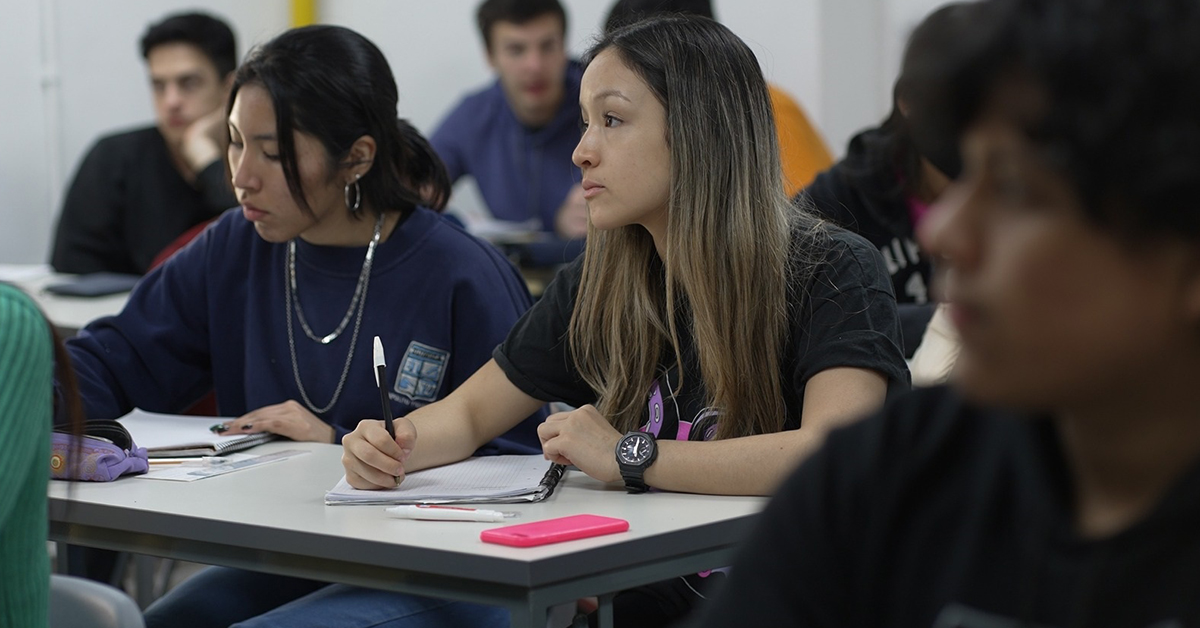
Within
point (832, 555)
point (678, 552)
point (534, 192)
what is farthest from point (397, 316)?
point (534, 192)

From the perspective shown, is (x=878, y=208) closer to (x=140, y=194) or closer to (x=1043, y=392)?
(x=1043, y=392)

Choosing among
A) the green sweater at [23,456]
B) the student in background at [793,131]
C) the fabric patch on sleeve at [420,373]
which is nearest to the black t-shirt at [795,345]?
the fabric patch on sleeve at [420,373]

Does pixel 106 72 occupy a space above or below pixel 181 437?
above

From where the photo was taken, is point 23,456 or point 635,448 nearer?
point 23,456

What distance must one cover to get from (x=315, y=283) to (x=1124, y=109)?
182 cm

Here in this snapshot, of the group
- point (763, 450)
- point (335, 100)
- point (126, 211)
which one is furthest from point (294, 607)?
point (126, 211)

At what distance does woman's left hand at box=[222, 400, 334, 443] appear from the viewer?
216 centimetres

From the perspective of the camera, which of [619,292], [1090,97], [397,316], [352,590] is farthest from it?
[397,316]

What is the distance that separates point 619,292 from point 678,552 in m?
0.51

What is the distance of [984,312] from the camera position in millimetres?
728

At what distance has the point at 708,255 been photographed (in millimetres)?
1810

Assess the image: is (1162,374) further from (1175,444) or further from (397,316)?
(397,316)

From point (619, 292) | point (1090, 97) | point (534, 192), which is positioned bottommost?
point (534, 192)

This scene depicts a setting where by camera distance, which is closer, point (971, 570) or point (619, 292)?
point (971, 570)
